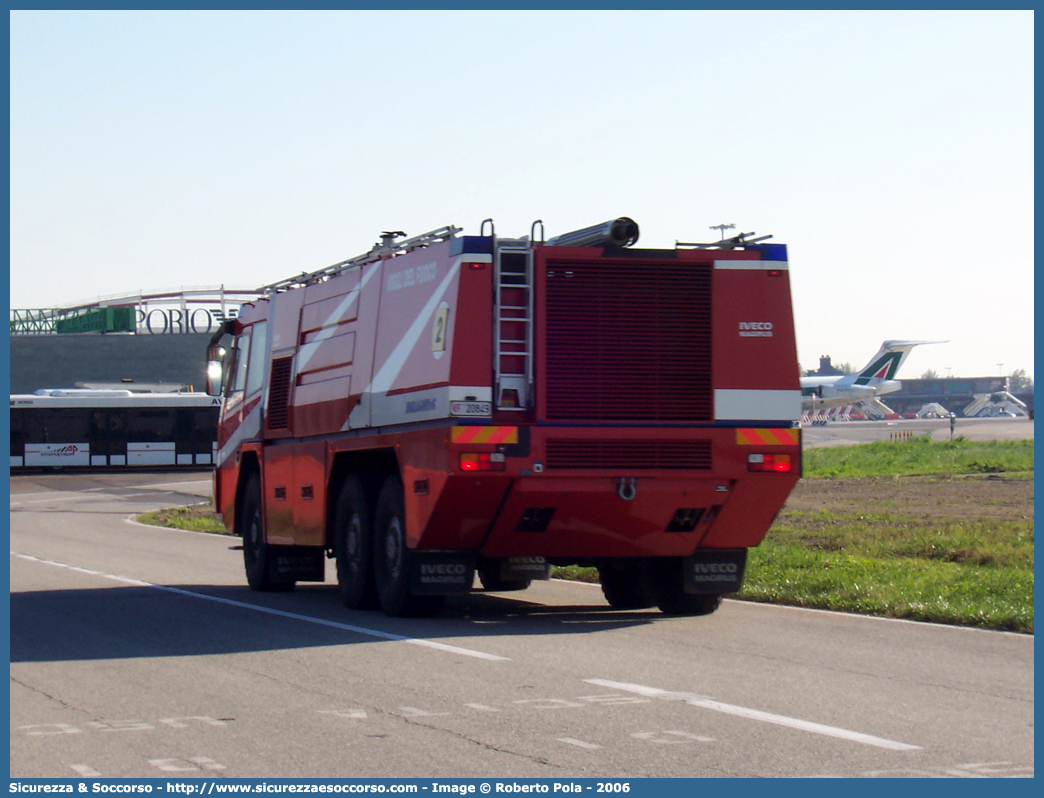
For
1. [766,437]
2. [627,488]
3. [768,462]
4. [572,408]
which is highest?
[572,408]

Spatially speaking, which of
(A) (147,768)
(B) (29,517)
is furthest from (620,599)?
(B) (29,517)

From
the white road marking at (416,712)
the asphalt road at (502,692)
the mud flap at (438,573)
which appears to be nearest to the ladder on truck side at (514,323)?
the mud flap at (438,573)

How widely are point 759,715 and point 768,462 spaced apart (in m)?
4.80

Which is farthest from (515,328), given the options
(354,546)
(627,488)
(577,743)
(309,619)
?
(577,743)

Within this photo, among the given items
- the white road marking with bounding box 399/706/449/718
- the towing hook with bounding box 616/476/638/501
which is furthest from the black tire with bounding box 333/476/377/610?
the white road marking with bounding box 399/706/449/718

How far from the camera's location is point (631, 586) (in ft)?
45.9

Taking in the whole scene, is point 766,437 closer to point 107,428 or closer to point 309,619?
point 309,619

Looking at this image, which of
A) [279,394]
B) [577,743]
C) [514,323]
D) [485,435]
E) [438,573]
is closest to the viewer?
[577,743]

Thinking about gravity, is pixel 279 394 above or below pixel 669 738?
above

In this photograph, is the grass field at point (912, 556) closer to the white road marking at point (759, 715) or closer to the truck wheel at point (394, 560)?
the truck wheel at point (394, 560)

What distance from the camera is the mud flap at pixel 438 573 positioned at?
40.2ft

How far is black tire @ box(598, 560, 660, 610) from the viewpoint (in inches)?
535

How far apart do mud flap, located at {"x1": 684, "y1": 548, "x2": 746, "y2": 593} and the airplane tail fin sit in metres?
95.7

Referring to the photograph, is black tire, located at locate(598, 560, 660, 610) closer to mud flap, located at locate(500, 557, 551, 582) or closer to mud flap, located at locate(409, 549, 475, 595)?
mud flap, located at locate(500, 557, 551, 582)
